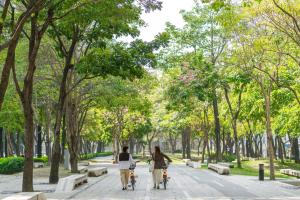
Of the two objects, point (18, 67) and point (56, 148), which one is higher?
point (18, 67)

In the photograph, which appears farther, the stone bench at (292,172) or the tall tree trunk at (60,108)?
the stone bench at (292,172)

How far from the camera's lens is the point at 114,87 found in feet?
105

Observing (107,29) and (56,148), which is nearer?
(107,29)

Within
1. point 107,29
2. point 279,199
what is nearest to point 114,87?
point 107,29

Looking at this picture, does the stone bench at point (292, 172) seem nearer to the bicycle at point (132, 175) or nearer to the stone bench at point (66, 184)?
the bicycle at point (132, 175)

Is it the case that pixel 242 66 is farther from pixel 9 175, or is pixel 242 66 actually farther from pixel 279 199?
pixel 9 175

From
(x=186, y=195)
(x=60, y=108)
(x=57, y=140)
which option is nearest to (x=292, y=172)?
(x=186, y=195)

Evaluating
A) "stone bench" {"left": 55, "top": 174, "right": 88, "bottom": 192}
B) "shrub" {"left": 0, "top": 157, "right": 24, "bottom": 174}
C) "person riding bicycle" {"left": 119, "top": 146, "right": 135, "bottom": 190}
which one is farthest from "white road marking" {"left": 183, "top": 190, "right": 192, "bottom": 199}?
"shrub" {"left": 0, "top": 157, "right": 24, "bottom": 174}

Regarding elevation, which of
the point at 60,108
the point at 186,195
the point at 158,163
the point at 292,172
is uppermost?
the point at 60,108

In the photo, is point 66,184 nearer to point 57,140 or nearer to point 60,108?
point 57,140

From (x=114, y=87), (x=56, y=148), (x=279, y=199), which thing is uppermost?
(x=114, y=87)

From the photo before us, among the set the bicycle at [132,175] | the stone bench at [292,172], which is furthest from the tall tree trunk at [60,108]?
the stone bench at [292,172]

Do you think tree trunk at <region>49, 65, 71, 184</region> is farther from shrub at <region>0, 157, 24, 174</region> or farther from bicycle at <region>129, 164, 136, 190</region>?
shrub at <region>0, 157, 24, 174</region>

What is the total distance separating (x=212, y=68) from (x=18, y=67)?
40.5ft
